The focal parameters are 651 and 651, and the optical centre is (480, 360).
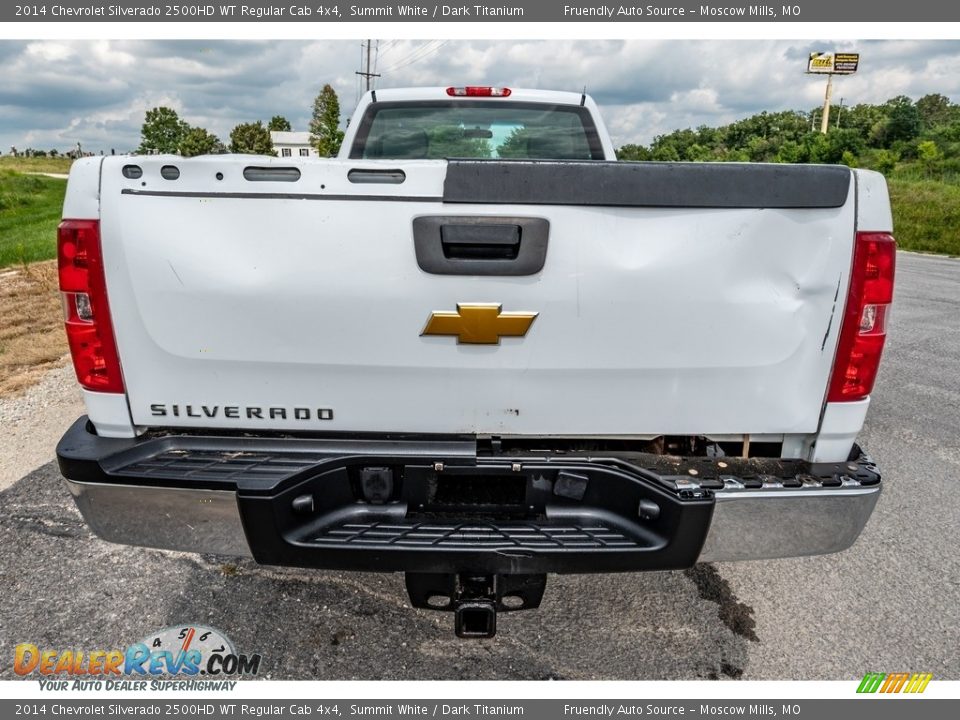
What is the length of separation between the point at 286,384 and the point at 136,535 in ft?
2.25

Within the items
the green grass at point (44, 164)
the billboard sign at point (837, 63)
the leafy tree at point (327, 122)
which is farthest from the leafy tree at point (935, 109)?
the green grass at point (44, 164)

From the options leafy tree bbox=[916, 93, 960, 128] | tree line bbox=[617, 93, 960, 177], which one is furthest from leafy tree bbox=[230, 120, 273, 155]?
leafy tree bbox=[916, 93, 960, 128]

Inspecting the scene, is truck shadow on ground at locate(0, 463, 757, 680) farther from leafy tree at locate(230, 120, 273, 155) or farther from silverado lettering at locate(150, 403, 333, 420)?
leafy tree at locate(230, 120, 273, 155)

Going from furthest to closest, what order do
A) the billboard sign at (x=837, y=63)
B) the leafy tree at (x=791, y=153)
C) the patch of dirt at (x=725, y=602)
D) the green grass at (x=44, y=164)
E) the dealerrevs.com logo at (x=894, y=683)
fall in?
the green grass at (x=44, y=164)
the billboard sign at (x=837, y=63)
the leafy tree at (x=791, y=153)
the patch of dirt at (x=725, y=602)
the dealerrevs.com logo at (x=894, y=683)

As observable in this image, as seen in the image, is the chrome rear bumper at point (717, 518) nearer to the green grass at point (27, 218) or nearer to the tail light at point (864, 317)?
the tail light at point (864, 317)

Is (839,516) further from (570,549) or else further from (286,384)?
(286,384)

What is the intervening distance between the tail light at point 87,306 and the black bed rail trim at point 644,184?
44.1 inches

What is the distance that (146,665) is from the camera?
97.8 inches

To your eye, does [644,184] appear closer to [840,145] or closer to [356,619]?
[356,619]

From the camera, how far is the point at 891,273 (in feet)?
6.63

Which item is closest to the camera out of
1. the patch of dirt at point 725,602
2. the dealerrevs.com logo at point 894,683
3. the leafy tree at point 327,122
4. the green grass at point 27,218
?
the dealerrevs.com logo at point 894,683

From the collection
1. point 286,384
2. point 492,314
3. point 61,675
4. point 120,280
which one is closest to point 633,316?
point 492,314

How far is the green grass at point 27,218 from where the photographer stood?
48.8 ft

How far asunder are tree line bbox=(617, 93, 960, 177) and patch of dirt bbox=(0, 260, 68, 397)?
16939 millimetres
